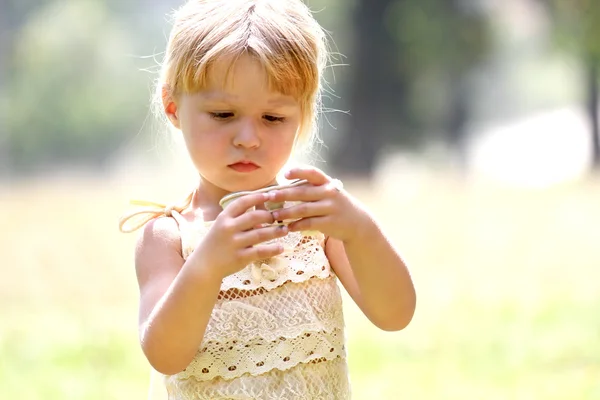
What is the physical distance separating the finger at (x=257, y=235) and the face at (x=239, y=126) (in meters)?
0.23

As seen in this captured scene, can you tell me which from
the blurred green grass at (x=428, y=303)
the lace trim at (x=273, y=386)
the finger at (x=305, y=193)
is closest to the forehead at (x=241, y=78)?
the finger at (x=305, y=193)

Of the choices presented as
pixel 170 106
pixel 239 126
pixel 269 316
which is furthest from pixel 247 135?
pixel 269 316

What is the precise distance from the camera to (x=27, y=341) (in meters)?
5.12

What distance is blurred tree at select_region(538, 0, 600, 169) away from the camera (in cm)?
1409

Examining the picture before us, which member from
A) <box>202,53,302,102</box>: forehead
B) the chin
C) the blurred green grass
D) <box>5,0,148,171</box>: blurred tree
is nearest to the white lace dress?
the chin

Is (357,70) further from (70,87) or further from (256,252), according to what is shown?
(256,252)

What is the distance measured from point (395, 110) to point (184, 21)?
14.4m

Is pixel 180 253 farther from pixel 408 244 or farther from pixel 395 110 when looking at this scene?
pixel 395 110

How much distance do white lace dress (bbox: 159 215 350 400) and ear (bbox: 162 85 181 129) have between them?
0.79ft

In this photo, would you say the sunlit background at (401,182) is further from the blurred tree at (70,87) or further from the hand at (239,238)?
the hand at (239,238)

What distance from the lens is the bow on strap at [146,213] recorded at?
2139mm

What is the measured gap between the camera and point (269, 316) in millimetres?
2020

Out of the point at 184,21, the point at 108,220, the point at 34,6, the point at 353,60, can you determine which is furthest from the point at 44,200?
the point at 34,6

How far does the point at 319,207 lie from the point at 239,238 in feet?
0.54
